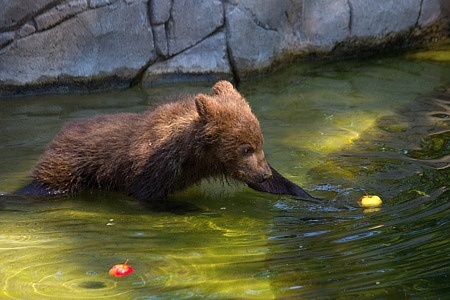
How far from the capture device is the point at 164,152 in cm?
738

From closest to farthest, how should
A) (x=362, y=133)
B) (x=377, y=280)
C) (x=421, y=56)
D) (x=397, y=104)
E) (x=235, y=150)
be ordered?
(x=377, y=280)
(x=235, y=150)
(x=362, y=133)
(x=397, y=104)
(x=421, y=56)

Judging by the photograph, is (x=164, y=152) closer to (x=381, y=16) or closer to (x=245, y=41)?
(x=245, y=41)

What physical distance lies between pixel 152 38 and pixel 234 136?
4685mm

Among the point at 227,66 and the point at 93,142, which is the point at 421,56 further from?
the point at 93,142

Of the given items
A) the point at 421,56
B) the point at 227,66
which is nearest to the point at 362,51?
the point at 421,56

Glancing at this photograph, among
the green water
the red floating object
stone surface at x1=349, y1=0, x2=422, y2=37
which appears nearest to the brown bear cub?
the green water

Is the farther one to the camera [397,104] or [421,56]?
[421,56]

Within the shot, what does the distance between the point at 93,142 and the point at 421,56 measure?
6.42m

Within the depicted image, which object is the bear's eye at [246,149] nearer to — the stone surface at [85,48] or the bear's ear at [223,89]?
the bear's ear at [223,89]

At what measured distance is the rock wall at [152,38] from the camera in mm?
10945

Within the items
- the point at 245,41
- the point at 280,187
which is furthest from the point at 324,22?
the point at 280,187

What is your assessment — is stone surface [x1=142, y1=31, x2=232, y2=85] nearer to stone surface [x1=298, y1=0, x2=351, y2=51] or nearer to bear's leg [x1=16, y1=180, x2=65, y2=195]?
stone surface [x1=298, y1=0, x2=351, y2=51]

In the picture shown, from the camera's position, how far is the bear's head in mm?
7027

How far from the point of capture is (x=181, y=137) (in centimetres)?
730
